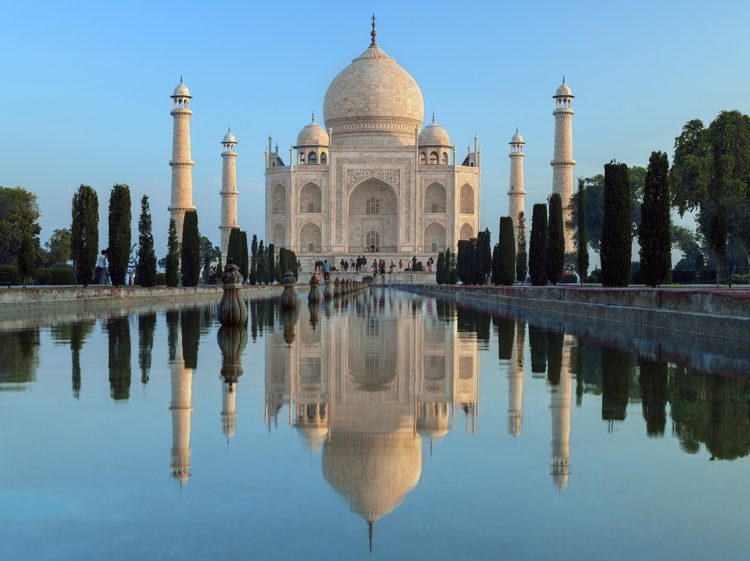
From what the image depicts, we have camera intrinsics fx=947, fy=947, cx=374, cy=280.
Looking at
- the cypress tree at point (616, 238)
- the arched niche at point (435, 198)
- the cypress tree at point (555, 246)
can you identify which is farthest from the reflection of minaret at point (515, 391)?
the arched niche at point (435, 198)

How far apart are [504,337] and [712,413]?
5.56 m

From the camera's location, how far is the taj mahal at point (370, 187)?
61125 mm

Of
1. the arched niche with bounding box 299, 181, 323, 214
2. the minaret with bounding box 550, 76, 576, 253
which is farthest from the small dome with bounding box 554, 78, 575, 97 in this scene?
the arched niche with bounding box 299, 181, 323, 214

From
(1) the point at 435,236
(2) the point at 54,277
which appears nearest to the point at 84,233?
(2) the point at 54,277

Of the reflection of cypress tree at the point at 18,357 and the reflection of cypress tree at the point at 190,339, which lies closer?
the reflection of cypress tree at the point at 18,357

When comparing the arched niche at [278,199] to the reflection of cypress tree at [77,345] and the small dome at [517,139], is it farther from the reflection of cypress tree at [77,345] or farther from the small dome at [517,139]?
the reflection of cypress tree at [77,345]

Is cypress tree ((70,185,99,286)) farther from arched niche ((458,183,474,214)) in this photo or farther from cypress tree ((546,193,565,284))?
arched niche ((458,183,474,214))

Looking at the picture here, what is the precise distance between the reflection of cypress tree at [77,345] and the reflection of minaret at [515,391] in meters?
2.09

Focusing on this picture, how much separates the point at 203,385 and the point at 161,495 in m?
2.58

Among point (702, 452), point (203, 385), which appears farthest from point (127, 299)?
point (702, 452)

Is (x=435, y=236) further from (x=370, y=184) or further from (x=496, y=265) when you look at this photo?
(x=496, y=265)

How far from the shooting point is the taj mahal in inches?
2406

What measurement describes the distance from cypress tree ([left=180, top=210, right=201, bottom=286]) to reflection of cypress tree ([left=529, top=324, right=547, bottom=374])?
18.0 meters

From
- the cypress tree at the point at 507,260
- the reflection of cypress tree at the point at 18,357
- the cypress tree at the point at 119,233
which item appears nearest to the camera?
the reflection of cypress tree at the point at 18,357
